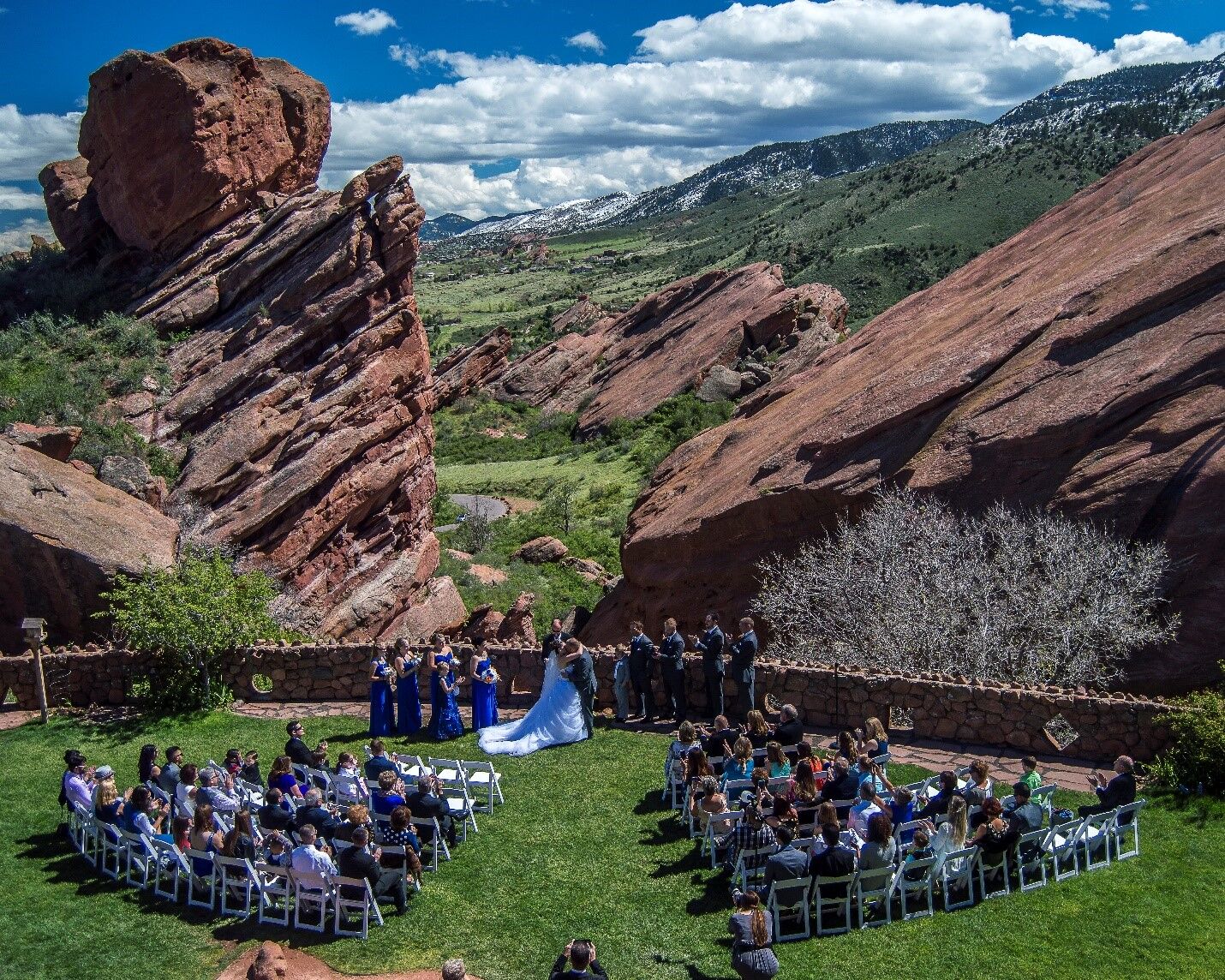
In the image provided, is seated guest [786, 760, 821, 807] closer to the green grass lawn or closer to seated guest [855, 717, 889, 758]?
seated guest [855, 717, 889, 758]

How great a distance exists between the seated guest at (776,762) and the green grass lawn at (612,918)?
1291mm

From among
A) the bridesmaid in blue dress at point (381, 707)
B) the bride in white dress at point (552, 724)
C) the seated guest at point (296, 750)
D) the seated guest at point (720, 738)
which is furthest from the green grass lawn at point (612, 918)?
the bridesmaid in blue dress at point (381, 707)

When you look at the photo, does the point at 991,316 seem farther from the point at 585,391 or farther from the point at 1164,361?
the point at 585,391

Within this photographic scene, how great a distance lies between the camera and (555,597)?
31516 millimetres

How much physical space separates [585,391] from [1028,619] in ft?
154

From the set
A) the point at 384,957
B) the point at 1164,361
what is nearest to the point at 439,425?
the point at 1164,361

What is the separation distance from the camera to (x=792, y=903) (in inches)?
397

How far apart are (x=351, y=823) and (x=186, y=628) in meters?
7.48

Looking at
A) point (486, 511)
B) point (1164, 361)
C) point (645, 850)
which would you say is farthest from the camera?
point (486, 511)

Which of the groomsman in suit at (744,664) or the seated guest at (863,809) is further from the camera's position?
the groomsman in suit at (744,664)

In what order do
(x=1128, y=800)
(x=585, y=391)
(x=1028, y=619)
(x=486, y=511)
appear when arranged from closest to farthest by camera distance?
1. (x=1128, y=800)
2. (x=1028, y=619)
3. (x=486, y=511)
4. (x=585, y=391)

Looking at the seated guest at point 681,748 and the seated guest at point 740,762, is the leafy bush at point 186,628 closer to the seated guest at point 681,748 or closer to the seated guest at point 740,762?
Result: the seated guest at point 681,748

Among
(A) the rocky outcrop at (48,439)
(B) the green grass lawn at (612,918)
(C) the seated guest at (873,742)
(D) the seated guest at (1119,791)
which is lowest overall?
(B) the green grass lawn at (612,918)

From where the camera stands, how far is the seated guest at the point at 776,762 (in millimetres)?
12125
